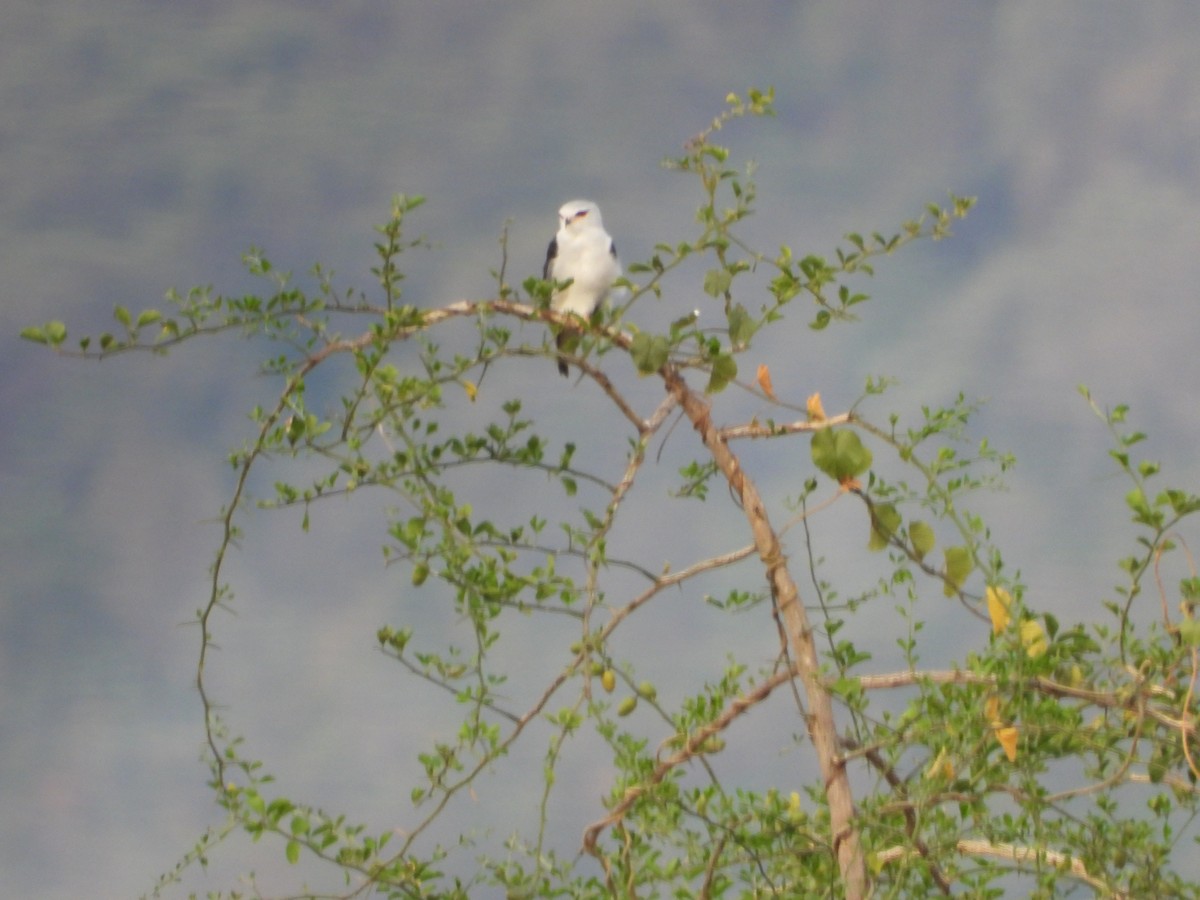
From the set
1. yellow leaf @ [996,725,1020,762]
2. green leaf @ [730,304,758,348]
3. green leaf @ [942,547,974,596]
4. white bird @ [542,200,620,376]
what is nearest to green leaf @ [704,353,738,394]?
green leaf @ [730,304,758,348]

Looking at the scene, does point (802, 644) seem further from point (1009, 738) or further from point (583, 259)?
point (583, 259)

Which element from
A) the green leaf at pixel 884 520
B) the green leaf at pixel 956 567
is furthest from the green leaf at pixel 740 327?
the green leaf at pixel 956 567

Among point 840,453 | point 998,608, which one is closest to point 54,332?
point 840,453

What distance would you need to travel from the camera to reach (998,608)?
6.51 feet

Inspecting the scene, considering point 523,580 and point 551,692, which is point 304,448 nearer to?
point 523,580

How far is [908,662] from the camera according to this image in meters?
2.09

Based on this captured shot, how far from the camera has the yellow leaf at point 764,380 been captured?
215cm

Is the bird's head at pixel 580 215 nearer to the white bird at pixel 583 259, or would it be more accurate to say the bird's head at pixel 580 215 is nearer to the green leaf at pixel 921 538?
the white bird at pixel 583 259

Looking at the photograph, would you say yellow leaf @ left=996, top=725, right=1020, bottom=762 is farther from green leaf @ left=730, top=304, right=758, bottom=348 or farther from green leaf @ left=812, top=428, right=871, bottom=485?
green leaf @ left=730, top=304, right=758, bottom=348

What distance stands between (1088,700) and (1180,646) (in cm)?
15

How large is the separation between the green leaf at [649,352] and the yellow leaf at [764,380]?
15cm

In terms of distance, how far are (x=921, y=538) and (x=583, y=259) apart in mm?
1133

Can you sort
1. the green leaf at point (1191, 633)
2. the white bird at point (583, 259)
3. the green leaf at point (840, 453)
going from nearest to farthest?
the green leaf at point (1191, 633) < the green leaf at point (840, 453) < the white bird at point (583, 259)

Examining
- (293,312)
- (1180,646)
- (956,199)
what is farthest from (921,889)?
(293,312)
